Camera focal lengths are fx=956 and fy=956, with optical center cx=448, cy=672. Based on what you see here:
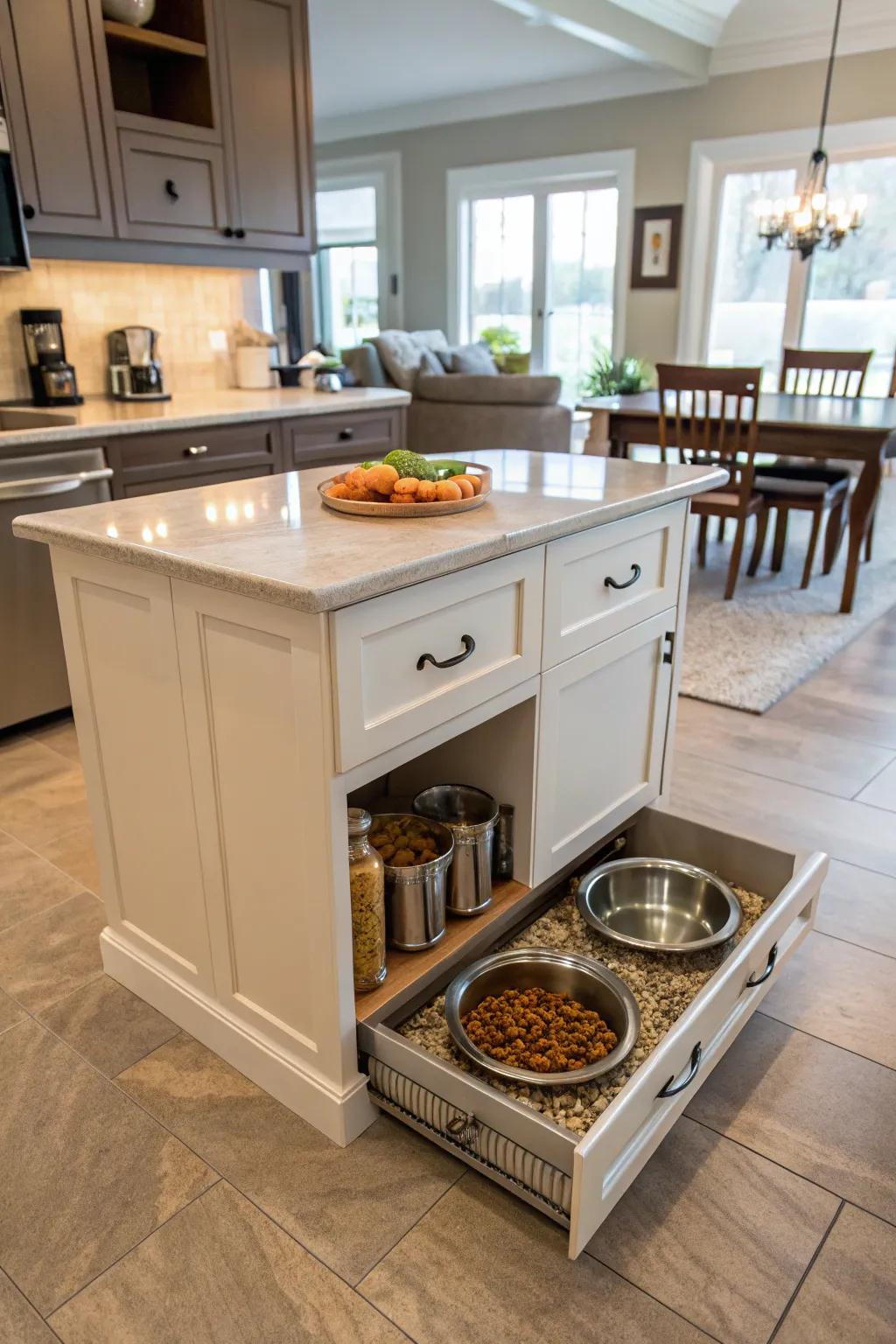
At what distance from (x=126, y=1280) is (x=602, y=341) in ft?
24.4

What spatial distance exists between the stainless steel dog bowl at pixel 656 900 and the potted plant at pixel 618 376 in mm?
5418

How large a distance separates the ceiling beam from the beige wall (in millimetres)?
302

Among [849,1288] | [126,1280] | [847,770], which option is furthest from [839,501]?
[126,1280]

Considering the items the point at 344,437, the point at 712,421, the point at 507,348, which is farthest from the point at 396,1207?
the point at 507,348

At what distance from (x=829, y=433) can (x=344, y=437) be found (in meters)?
2.00

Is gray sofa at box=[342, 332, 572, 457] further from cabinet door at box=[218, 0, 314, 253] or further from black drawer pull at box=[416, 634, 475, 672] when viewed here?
black drawer pull at box=[416, 634, 475, 672]

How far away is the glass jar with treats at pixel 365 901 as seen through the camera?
1.50 metres

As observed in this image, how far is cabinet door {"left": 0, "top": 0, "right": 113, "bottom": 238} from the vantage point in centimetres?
280

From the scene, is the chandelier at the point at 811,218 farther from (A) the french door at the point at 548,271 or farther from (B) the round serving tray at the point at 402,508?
(B) the round serving tray at the point at 402,508

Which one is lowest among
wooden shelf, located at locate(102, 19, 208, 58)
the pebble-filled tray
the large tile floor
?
the large tile floor

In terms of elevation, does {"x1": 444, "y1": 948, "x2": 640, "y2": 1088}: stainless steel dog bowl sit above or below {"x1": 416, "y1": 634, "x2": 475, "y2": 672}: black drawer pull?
below

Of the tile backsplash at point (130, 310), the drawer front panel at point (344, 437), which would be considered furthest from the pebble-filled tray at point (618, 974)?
the tile backsplash at point (130, 310)

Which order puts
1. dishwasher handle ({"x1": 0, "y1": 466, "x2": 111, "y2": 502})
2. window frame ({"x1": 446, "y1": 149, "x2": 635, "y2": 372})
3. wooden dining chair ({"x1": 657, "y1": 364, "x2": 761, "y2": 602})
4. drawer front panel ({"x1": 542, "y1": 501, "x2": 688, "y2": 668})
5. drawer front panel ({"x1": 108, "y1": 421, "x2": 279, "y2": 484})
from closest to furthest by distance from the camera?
drawer front panel ({"x1": 542, "y1": 501, "x2": 688, "y2": 668}) → dishwasher handle ({"x1": 0, "y1": 466, "x2": 111, "y2": 502}) → drawer front panel ({"x1": 108, "y1": 421, "x2": 279, "y2": 484}) → wooden dining chair ({"x1": 657, "y1": 364, "x2": 761, "y2": 602}) → window frame ({"x1": 446, "y1": 149, "x2": 635, "y2": 372})

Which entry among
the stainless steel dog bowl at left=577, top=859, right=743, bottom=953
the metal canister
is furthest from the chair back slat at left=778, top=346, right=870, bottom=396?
the metal canister
